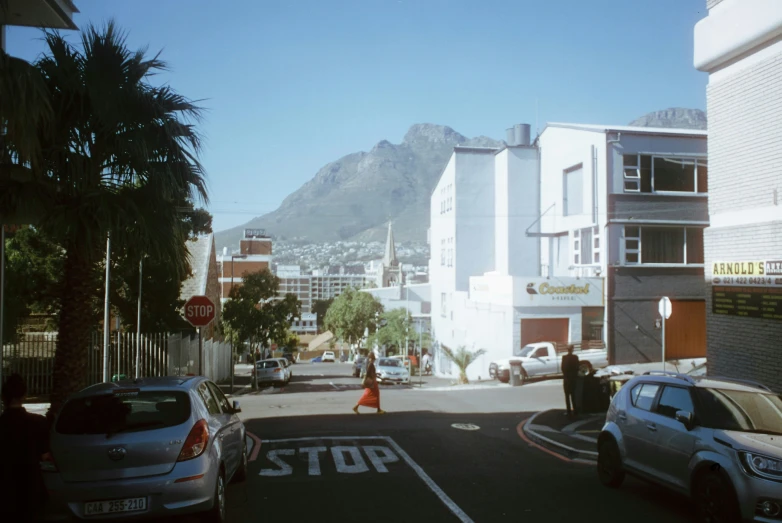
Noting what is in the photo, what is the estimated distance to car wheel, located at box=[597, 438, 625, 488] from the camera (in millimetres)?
Answer: 9742

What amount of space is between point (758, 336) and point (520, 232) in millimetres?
29673

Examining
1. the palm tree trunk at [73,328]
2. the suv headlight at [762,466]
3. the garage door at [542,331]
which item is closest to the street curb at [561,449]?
the suv headlight at [762,466]

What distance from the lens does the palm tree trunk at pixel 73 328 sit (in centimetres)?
1072

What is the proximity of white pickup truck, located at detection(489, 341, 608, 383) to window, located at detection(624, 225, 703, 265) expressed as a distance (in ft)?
14.4

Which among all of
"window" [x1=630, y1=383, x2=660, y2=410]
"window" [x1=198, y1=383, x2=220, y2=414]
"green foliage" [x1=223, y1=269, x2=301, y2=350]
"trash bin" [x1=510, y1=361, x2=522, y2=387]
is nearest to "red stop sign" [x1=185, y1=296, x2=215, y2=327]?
"window" [x1=198, y1=383, x2=220, y2=414]

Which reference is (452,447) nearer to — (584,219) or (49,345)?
(49,345)

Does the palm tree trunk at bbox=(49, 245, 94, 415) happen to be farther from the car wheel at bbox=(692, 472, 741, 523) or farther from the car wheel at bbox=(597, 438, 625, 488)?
the car wheel at bbox=(692, 472, 741, 523)

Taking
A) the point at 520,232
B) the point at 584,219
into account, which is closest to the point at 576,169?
the point at 584,219

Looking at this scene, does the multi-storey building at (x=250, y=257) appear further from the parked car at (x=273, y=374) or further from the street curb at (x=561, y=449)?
the street curb at (x=561, y=449)

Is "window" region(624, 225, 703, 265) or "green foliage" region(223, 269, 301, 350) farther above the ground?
"window" region(624, 225, 703, 265)

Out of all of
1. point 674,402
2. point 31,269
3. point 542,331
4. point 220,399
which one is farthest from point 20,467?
point 542,331

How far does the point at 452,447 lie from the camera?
13133mm

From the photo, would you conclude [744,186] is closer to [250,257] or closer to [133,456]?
[133,456]

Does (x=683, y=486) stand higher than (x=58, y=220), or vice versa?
(x=58, y=220)
